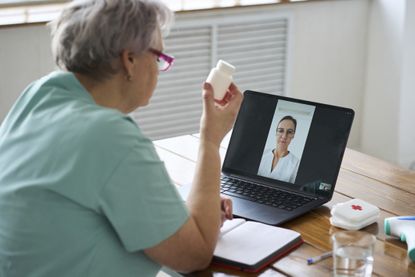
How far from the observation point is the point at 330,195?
5.89 feet

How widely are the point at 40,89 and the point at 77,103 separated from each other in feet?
0.39

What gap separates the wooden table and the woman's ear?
0.42 m

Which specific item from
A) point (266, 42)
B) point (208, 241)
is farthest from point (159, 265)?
point (266, 42)

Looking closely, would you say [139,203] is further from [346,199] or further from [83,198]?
[346,199]

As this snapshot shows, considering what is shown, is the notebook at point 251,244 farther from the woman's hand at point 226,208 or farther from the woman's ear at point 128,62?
the woman's ear at point 128,62

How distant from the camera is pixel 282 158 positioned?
1873 millimetres

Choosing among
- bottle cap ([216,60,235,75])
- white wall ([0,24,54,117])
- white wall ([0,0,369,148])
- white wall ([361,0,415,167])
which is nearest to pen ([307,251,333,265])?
bottle cap ([216,60,235,75])

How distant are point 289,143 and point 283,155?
34 mm

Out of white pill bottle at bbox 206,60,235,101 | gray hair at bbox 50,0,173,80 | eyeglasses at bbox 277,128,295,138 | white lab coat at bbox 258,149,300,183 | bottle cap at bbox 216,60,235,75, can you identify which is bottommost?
white lab coat at bbox 258,149,300,183

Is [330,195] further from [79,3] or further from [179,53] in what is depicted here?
[179,53]

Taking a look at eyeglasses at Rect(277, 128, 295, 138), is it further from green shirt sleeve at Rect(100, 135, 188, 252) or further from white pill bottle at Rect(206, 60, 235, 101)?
green shirt sleeve at Rect(100, 135, 188, 252)

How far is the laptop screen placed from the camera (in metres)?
1.82

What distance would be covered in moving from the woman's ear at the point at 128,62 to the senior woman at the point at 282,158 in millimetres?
517

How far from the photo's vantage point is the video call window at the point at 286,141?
6.07 ft
